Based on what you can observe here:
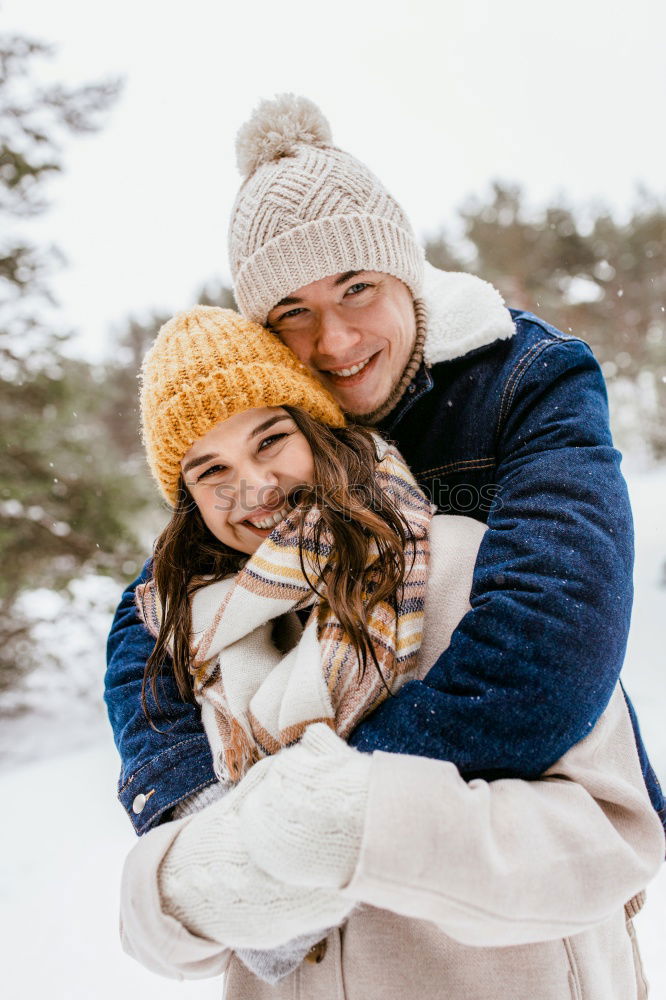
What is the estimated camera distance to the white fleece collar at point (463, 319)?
5.27 feet

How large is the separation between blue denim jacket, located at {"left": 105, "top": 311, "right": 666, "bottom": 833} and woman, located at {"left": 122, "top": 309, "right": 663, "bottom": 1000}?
0.08m

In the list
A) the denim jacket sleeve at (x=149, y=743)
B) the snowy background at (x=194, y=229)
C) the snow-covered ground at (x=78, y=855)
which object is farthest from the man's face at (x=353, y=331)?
the snow-covered ground at (x=78, y=855)

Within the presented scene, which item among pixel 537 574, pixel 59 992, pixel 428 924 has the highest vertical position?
pixel 537 574

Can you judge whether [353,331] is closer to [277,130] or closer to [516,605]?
[277,130]

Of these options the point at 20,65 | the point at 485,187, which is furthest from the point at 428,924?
the point at 485,187

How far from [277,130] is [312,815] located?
70.6 inches

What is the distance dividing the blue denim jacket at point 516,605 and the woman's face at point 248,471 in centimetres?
45

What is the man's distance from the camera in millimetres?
986

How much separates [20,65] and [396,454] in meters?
4.66

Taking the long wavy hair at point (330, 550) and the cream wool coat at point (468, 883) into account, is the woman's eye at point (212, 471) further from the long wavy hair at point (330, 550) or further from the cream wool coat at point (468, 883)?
the cream wool coat at point (468, 883)

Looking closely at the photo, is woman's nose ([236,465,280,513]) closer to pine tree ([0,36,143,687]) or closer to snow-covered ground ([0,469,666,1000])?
snow-covered ground ([0,469,666,1000])

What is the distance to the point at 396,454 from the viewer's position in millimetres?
1596

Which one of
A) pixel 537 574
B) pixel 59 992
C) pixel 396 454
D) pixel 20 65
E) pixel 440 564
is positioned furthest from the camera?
pixel 20 65

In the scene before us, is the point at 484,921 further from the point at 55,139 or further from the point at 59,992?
the point at 55,139
